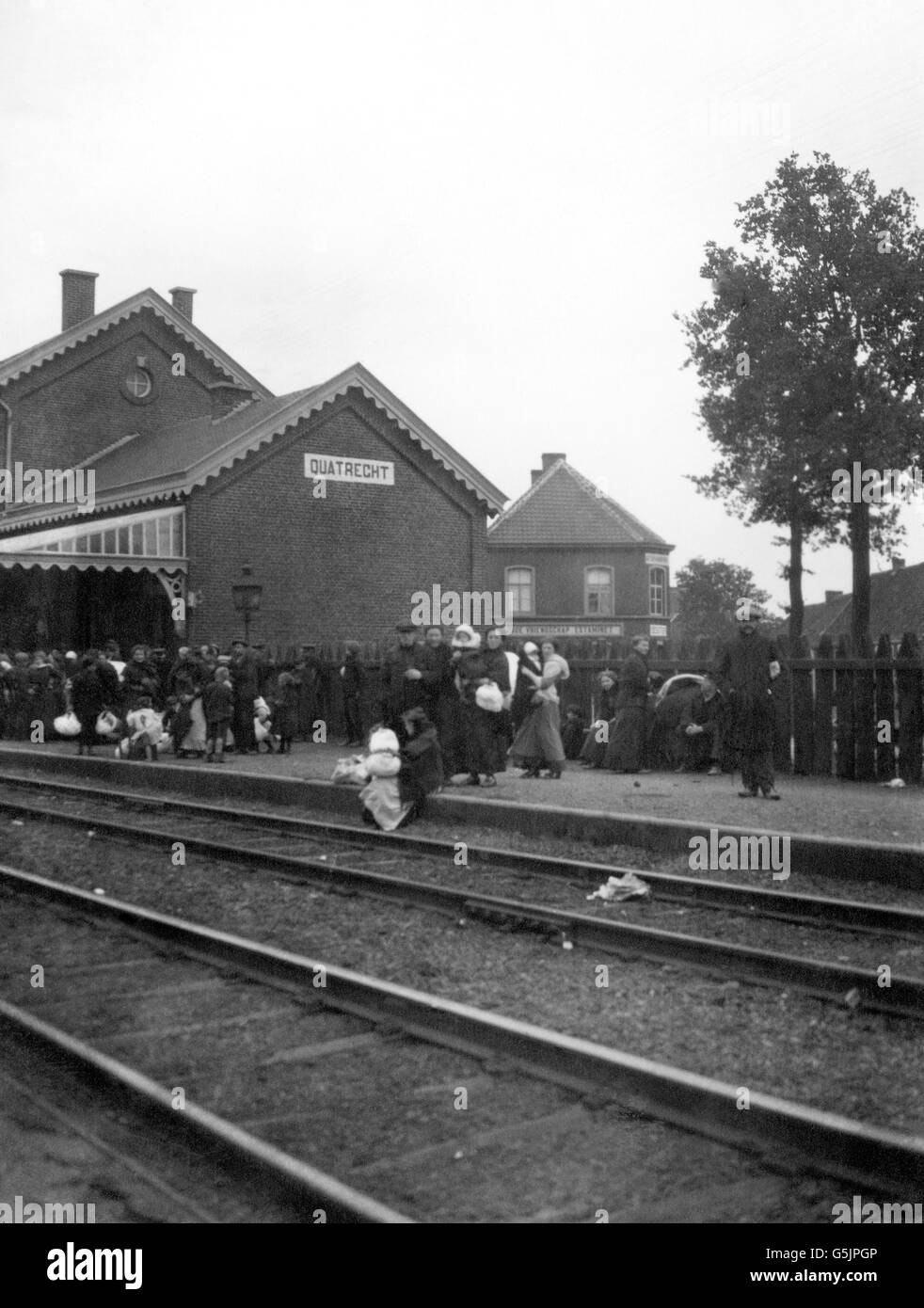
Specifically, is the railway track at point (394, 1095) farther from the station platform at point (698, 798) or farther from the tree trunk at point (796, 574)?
the tree trunk at point (796, 574)

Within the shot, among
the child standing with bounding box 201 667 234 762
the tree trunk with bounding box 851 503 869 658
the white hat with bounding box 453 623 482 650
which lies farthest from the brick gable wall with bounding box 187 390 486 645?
the white hat with bounding box 453 623 482 650

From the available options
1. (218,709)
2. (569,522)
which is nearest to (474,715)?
(218,709)

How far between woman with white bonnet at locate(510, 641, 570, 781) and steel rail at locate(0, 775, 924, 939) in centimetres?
333

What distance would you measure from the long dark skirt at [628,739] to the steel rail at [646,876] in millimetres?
4615

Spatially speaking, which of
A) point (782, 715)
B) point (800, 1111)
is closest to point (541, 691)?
point (782, 715)

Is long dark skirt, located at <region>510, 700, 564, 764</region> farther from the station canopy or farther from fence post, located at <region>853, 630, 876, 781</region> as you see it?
the station canopy

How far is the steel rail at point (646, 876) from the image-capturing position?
7926 millimetres

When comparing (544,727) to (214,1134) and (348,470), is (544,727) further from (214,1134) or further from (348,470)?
(348,470)

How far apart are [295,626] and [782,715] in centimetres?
1812

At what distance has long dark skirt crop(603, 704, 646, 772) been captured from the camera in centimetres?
1670

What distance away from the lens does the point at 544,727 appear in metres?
16.1

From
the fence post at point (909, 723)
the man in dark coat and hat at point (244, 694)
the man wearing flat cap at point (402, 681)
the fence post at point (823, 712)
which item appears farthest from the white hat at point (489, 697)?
the man in dark coat and hat at point (244, 694)

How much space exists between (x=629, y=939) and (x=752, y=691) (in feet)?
18.6
